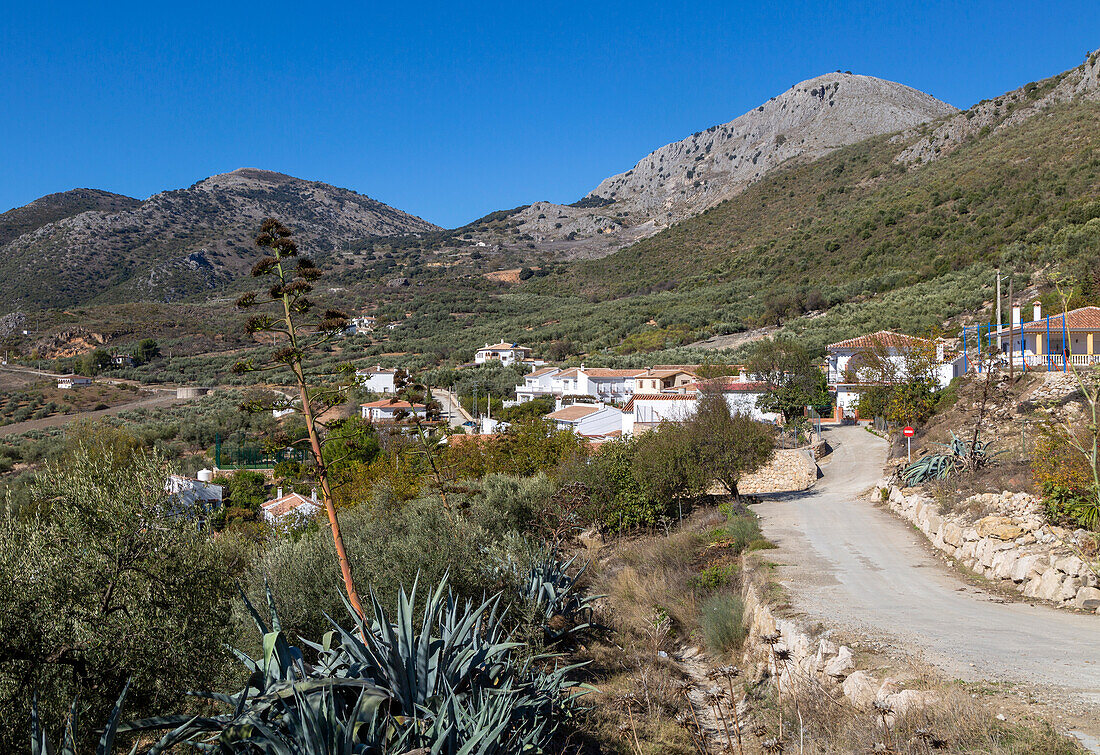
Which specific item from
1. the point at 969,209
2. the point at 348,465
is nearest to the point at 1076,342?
the point at 348,465

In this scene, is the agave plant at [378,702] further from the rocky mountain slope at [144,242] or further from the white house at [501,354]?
the rocky mountain slope at [144,242]

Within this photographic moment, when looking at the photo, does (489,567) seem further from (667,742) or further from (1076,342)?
(1076,342)

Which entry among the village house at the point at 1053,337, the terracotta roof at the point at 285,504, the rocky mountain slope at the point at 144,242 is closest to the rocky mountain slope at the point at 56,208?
the rocky mountain slope at the point at 144,242

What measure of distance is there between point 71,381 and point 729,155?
107 metres

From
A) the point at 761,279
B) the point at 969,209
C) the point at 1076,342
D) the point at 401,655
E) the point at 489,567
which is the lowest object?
the point at 489,567

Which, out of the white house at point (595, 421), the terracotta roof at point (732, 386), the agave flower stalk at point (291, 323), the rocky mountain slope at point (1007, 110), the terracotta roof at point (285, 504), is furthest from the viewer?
the rocky mountain slope at point (1007, 110)

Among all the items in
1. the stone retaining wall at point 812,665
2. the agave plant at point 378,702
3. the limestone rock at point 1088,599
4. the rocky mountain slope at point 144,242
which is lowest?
the stone retaining wall at point 812,665

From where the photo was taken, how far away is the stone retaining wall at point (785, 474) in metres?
21.5

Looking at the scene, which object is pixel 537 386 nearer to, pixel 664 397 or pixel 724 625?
pixel 664 397

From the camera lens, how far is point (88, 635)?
4.09 m

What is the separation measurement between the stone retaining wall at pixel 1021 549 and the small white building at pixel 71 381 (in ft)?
187

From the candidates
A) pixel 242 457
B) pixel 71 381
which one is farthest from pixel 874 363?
pixel 71 381

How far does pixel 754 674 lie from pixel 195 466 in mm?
30667

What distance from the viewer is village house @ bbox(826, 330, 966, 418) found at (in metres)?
21.8
